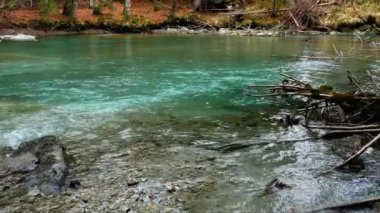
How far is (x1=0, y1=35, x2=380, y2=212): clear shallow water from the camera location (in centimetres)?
672

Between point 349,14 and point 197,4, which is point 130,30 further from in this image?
point 349,14

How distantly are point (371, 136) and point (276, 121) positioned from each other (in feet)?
8.14

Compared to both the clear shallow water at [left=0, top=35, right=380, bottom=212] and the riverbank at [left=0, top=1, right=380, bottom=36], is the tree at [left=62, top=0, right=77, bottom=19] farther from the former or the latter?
the clear shallow water at [left=0, top=35, right=380, bottom=212]

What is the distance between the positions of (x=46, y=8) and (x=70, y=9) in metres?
2.21

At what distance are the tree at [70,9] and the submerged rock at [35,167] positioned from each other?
28.1 m

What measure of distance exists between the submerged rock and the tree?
28.1m

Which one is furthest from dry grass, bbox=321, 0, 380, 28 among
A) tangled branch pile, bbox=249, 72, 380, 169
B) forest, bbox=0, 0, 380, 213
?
tangled branch pile, bbox=249, 72, 380, 169

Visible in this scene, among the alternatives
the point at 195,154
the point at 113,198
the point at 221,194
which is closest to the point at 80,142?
the point at 195,154

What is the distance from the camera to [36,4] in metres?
38.9

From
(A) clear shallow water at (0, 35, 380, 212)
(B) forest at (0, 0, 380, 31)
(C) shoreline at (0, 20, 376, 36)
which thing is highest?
(B) forest at (0, 0, 380, 31)

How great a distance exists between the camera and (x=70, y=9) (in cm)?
3500

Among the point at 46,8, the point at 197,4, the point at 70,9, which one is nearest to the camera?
the point at 46,8

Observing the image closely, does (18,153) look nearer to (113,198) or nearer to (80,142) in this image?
(80,142)

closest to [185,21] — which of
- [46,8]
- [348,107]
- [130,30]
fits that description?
[130,30]
